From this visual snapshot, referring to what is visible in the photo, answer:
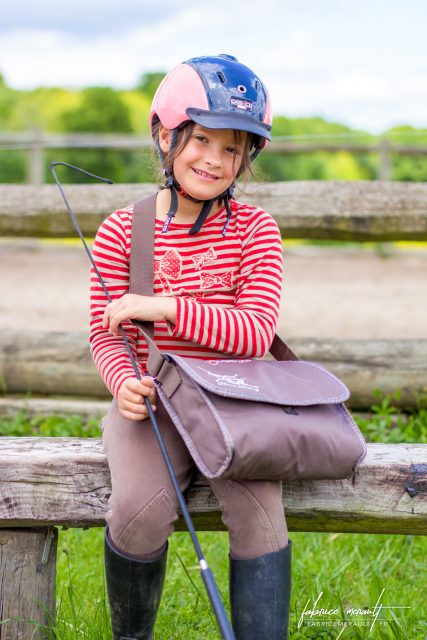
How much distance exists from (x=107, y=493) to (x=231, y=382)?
1.56ft

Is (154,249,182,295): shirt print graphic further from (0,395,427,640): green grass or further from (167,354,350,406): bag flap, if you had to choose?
(0,395,427,640): green grass

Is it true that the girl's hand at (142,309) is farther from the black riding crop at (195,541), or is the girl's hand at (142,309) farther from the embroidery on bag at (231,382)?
the embroidery on bag at (231,382)

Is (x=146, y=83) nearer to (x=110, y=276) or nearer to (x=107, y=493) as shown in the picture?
(x=110, y=276)

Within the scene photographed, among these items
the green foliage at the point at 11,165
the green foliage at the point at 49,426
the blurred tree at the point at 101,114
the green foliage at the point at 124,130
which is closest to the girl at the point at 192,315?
the green foliage at the point at 49,426

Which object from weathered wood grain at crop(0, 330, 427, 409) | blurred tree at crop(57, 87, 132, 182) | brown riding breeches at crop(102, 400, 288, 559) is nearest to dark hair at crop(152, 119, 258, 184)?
brown riding breeches at crop(102, 400, 288, 559)

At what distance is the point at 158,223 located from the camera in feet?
8.09

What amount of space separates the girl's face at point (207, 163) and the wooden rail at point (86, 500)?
756mm

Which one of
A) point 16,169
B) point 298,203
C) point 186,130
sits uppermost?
point 186,130

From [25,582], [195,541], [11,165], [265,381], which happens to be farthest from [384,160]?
[195,541]

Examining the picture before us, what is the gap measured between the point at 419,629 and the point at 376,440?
155 centimetres

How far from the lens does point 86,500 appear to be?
2.26 metres

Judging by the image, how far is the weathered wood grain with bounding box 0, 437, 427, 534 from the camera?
2.25m

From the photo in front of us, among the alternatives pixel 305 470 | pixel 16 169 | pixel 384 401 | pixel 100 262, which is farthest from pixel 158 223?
pixel 16 169

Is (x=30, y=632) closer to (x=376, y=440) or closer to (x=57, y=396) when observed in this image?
(x=376, y=440)
